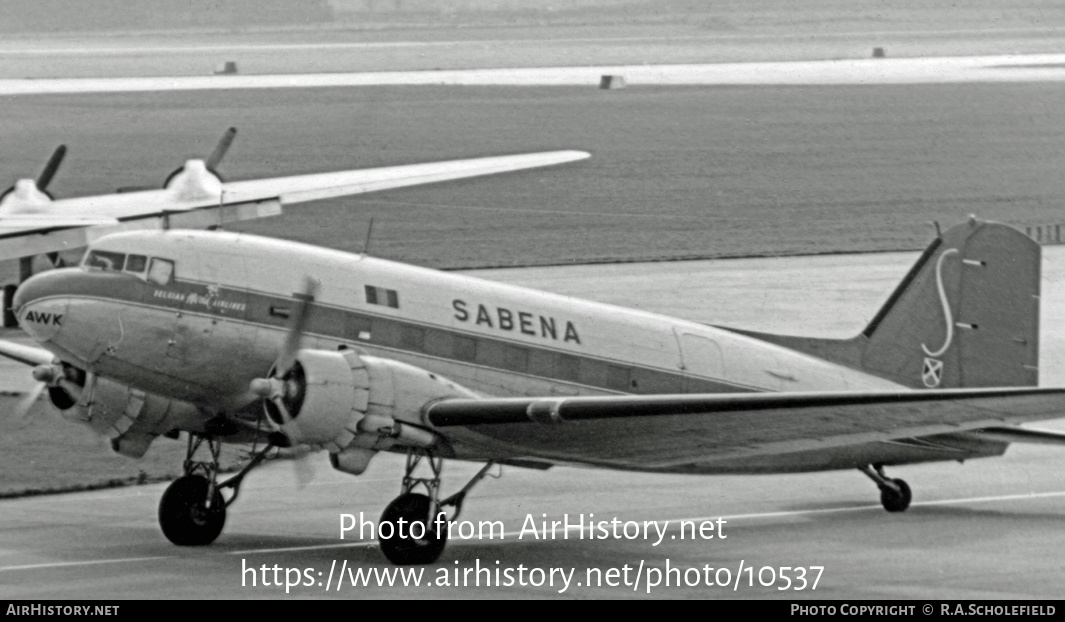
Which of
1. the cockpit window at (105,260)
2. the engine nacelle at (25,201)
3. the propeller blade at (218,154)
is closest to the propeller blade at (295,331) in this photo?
the cockpit window at (105,260)

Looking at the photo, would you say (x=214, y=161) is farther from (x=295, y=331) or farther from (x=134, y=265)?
(x=295, y=331)

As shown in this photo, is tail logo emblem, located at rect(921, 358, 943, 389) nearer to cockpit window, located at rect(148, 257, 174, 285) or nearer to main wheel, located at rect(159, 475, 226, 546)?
main wheel, located at rect(159, 475, 226, 546)

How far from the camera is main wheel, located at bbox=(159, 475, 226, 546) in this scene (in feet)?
63.9

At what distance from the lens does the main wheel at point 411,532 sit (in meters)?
18.0

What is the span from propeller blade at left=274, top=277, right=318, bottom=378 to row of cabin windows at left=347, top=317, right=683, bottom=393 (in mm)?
638

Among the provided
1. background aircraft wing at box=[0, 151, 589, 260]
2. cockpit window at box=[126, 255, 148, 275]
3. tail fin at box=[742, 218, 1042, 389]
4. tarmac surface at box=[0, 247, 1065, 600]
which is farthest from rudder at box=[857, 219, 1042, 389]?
background aircraft wing at box=[0, 151, 589, 260]

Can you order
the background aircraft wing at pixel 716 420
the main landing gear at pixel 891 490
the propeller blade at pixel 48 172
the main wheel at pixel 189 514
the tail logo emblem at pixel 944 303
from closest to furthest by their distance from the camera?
1. the background aircraft wing at pixel 716 420
2. the main wheel at pixel 189 514
3. the main landing gear at pixel 891 490
4. the tail logo emblem at pixel 944 303
5. the propeller blade at pixel 48 172

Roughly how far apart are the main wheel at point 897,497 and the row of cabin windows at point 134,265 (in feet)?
29.1

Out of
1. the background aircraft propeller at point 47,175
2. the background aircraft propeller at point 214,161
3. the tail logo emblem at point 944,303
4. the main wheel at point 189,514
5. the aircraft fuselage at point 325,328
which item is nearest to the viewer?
the aircraft fuselage at point 325,328

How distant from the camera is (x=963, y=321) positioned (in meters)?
21.7

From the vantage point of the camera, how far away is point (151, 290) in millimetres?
18625

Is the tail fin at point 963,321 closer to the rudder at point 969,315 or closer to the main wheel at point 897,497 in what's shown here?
the rudder at point 969,315

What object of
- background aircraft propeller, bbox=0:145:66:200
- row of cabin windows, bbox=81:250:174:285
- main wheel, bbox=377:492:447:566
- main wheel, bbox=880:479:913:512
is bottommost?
main wheel, bbox=377:492:447:566

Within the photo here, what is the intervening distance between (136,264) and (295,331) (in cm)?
201
